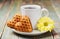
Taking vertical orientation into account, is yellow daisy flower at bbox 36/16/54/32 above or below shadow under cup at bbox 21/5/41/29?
below

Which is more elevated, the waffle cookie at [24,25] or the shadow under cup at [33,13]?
the shadow under cup at [33,13]

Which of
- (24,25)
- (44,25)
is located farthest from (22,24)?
(44,25)

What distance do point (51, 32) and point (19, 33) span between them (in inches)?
6.7

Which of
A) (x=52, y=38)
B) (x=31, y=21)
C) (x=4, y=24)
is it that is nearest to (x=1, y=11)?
(x=4, y=24)

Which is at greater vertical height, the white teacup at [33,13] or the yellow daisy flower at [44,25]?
the white teacup at [33,13]

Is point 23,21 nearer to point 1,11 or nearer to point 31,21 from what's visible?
point 31,21

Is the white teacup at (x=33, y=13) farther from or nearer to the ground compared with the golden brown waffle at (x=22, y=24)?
farther from the ground

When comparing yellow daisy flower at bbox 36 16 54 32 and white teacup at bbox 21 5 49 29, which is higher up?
white teacup at bbox 21 5 49 29

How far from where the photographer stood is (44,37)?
85cm

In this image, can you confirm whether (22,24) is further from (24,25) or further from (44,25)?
(44,25)

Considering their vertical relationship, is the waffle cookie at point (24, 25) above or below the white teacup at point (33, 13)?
below

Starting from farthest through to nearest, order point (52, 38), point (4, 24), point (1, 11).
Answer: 1. point (1, 11)
2. point (4, 24)
3. point (52, 38)

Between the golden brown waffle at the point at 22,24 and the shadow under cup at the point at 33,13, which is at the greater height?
the shadow under cup at the point at 33,13

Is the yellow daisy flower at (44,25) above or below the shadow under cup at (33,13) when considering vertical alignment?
below
